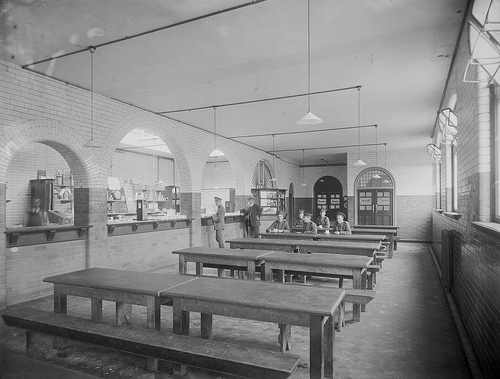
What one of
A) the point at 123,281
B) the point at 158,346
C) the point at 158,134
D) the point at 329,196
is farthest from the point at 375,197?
the point at 158,346

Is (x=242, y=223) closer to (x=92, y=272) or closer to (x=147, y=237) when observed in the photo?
(x=147, y=237)

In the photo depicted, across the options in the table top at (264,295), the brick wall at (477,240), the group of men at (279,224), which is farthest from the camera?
the group of men at (279,224)

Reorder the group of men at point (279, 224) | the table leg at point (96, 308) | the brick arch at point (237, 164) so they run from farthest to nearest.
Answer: the brick arch at point (237, 164), the group of men at point (279, 224), the table leg at point (96, 308)

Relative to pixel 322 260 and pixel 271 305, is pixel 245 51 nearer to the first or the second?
pixel 322 260

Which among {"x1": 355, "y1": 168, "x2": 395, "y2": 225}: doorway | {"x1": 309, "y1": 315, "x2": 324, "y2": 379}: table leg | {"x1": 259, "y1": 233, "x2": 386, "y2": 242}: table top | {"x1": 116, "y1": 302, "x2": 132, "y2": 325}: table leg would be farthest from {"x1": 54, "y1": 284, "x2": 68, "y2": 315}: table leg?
{"x1": 355, "y1": 168, "x2": 395, "y2": 225}: doorway

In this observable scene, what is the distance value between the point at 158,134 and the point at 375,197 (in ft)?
31.8

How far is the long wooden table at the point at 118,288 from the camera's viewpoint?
3421mm

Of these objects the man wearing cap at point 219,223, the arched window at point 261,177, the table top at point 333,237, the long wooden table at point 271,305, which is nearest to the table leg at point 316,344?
the long wooden table at point 271,305

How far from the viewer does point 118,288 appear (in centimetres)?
348

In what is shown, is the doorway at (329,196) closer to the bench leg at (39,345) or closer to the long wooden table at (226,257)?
the long wooden table at (226,257)

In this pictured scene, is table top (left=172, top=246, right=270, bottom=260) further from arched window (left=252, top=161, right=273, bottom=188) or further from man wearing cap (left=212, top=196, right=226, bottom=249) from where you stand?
arched window (left=252, top=161, right=273, bottom=188)

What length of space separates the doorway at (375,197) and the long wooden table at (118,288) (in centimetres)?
1220

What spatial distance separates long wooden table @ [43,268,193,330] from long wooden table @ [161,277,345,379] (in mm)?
203

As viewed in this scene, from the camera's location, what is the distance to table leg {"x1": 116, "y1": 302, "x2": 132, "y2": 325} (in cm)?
443
